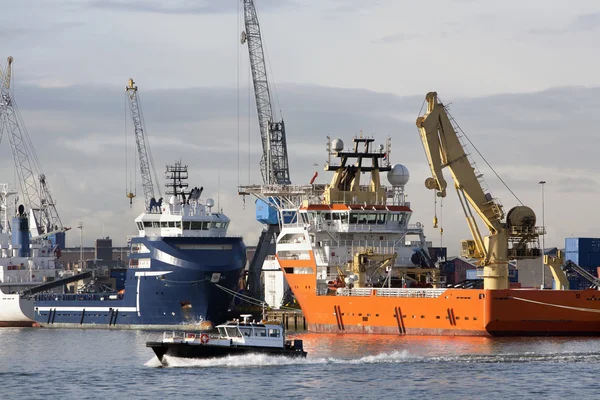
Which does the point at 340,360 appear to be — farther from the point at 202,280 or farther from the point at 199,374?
the point at 202,280

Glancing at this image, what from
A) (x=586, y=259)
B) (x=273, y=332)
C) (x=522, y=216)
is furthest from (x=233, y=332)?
(x=586, y=259)

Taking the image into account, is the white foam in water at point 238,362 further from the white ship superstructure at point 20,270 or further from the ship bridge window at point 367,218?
the white ship superstructure at point 20,270

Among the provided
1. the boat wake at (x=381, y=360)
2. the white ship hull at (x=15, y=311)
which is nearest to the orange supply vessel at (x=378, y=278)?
the boat wake at (x=381, y=360)

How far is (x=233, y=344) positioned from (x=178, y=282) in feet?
106

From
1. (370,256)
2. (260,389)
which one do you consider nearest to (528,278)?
(370,256)

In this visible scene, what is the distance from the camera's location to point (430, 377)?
211 feet

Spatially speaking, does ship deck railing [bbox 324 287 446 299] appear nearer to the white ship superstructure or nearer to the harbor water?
the harbor water

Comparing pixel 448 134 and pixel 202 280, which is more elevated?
pixel 448 134

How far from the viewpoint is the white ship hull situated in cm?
11325

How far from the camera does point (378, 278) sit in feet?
306

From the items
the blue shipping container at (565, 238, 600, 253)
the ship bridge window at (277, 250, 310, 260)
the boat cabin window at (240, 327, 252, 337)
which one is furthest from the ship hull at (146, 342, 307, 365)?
the blue shipping container at (565, 238, 600, 253)

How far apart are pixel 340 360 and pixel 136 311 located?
36176mm

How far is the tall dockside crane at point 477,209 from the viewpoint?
8338cm

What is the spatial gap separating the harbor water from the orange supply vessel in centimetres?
147
